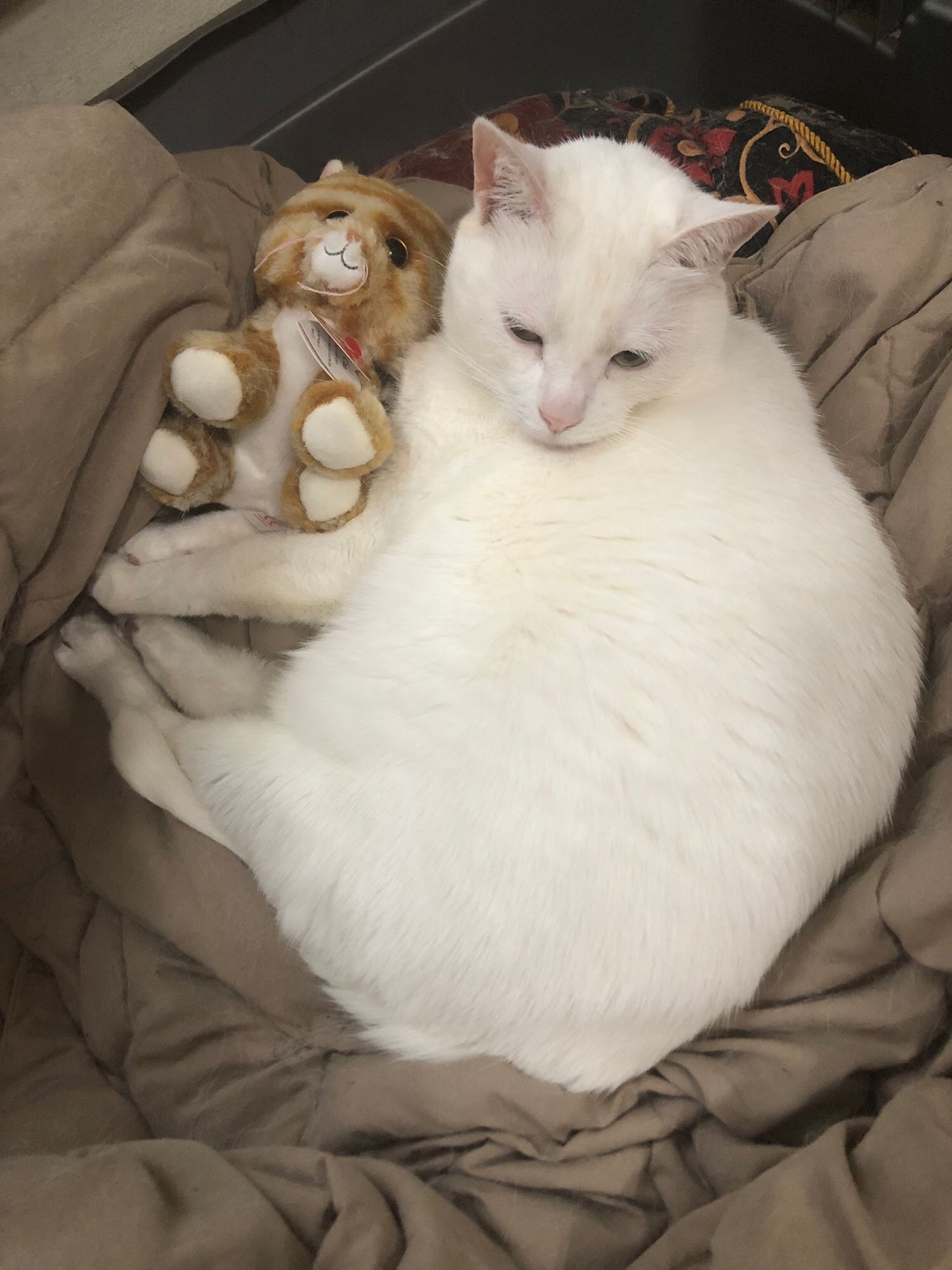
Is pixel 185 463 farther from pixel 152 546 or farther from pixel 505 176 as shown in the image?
pixel 505 176

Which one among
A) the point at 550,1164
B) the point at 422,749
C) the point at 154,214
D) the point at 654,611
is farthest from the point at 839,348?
the point at 550,1164

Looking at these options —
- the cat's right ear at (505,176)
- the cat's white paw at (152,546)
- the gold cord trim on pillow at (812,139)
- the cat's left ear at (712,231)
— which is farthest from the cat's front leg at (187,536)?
the gold cord trim on pillow at (812,139)

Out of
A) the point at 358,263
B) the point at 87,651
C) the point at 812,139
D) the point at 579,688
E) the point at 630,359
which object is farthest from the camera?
the point at 812,139

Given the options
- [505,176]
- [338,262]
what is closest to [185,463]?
[338,262]

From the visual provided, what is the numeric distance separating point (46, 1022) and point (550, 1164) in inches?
30.8

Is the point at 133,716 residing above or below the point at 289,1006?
above

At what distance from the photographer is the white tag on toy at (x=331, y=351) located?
1317 millimetres

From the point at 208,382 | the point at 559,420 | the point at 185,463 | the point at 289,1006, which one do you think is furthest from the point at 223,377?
the point at 289,1006

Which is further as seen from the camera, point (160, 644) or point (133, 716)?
point (160, 644)

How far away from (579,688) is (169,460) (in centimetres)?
73

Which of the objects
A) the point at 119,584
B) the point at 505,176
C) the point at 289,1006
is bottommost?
the point at 289,1006

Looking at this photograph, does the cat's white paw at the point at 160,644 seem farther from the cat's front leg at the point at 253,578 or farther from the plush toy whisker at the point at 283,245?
the plush toy whisker at the point at 283,245

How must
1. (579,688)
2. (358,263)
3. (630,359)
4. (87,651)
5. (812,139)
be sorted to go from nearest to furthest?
(579,688) → (630,359) → (358,263) → (87,651) → (812,139)

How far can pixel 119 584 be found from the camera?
1.40m
